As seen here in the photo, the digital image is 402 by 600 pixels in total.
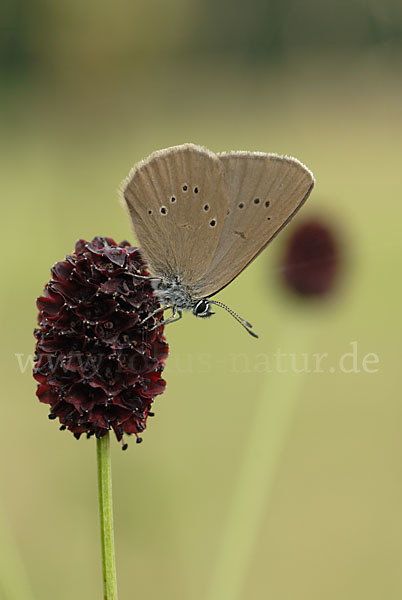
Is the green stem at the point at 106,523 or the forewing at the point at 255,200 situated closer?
the green stem at the point at 106,523

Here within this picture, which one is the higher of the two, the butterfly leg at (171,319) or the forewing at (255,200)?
the forewing at (255,200)

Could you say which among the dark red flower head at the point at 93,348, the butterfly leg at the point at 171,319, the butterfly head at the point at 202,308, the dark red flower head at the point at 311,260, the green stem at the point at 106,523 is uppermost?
the dark red flower head at the point at 311,260

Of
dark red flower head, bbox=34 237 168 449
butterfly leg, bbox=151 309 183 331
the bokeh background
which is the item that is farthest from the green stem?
the bokeh background

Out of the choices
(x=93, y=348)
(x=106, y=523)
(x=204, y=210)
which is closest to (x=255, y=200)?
(x=204, y=210)

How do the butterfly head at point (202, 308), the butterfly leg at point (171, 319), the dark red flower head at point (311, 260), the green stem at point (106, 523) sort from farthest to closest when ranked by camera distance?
the dark red flower head at point (311, 260) → the butterfly head at point (202, 308) → the butterfly leg at point (171, 319) → the green stem at point (106, 523)

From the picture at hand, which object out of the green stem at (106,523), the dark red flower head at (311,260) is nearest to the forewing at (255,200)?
the green stem at (106,523)

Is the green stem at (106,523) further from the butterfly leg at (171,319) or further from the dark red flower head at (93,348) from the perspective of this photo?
the butterfly leg at (171,319)

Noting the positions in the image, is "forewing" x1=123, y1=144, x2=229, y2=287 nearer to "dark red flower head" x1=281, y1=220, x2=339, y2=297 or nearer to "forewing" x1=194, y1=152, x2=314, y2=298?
"forewing" x1=194, y1=152, x2=314, y2=298
